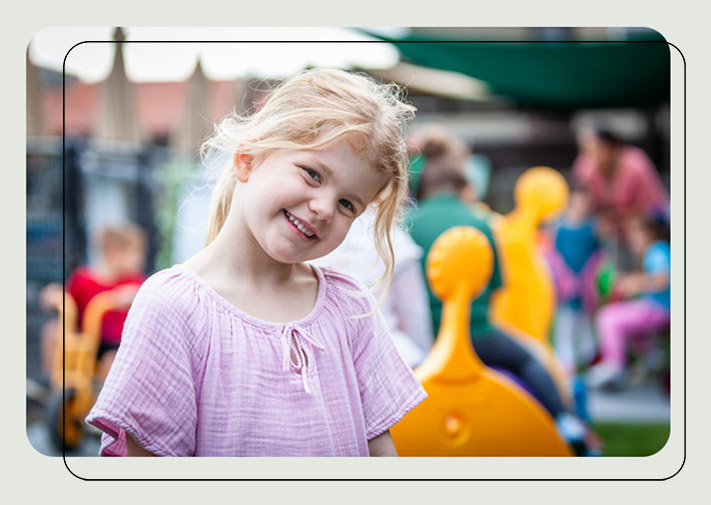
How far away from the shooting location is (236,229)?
1.08m

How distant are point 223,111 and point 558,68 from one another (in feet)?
6.09

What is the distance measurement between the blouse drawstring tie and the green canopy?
756 millimetres

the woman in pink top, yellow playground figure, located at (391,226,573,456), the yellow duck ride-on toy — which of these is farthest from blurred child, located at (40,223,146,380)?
the woman in pink top

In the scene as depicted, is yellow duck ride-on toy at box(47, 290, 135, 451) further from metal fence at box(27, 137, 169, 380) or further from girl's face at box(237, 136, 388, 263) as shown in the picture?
girl's face at box(237, 136, 388, 263)

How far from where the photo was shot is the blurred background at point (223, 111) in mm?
1401

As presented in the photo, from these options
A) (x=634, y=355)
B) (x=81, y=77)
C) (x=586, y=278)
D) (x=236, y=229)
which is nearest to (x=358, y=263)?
(x=236, y=229)

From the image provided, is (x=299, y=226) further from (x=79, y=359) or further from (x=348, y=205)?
(x=79, y=359)

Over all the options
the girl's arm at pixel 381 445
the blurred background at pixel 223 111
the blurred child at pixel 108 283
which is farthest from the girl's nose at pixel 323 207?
the blurred child at pixel 108 283

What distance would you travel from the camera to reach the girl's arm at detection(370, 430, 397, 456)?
1.16m

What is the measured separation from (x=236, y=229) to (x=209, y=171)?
143mm

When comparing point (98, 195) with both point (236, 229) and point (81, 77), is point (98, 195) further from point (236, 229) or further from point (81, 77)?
point (236, 229)

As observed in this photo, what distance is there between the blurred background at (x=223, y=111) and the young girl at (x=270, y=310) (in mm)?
160

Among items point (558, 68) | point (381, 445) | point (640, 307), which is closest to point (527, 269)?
point (558, 68)

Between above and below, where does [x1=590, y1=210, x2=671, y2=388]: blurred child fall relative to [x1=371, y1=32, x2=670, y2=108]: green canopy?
below
